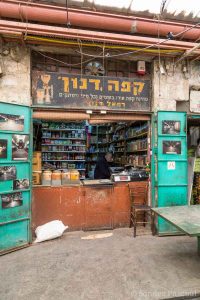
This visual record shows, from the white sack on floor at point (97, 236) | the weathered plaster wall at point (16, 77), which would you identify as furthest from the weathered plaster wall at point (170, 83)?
the white sack on floor at point (97, 236)

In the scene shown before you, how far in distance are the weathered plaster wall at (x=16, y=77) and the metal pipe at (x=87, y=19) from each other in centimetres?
68

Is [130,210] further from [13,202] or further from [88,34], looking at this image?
[88,34]

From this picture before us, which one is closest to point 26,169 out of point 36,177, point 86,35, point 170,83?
point 36,177

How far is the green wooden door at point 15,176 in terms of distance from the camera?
3.96m

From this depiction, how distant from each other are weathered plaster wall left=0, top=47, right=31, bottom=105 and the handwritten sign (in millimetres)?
155

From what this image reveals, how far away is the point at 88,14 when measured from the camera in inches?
155

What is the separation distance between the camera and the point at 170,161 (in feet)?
16.0

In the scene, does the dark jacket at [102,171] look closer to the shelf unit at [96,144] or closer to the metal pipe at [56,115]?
the metal pipe at [56,115]

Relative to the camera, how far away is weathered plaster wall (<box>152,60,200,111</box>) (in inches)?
194

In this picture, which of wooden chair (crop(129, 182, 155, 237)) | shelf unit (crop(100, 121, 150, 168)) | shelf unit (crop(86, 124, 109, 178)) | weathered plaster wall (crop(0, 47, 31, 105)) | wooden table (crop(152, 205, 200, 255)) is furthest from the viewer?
shelf unit (crop(86, 124, 109, 178))

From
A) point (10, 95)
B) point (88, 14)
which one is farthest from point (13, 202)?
point (88, 14)

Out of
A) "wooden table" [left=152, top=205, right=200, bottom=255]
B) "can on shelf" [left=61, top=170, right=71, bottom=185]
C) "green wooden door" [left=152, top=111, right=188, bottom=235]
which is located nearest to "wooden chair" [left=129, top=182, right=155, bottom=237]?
"green wooden door" [left=152, top=111, right=188, bottom=235]

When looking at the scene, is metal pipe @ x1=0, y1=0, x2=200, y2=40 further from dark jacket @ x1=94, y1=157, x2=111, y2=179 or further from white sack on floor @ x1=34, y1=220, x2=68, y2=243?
white sack on floor @ x1=34, y1=220, x2=68, y2=243

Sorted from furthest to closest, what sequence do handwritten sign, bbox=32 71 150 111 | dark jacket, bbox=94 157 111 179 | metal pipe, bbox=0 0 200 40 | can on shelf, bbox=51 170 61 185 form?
dark jacket, bbox=94 157 111 179 → can on shelf, bbox=51 170 61 185 → handwritten sign, bbox=32 71 150 111 → metal pipe, bbox=0 0 200 40
